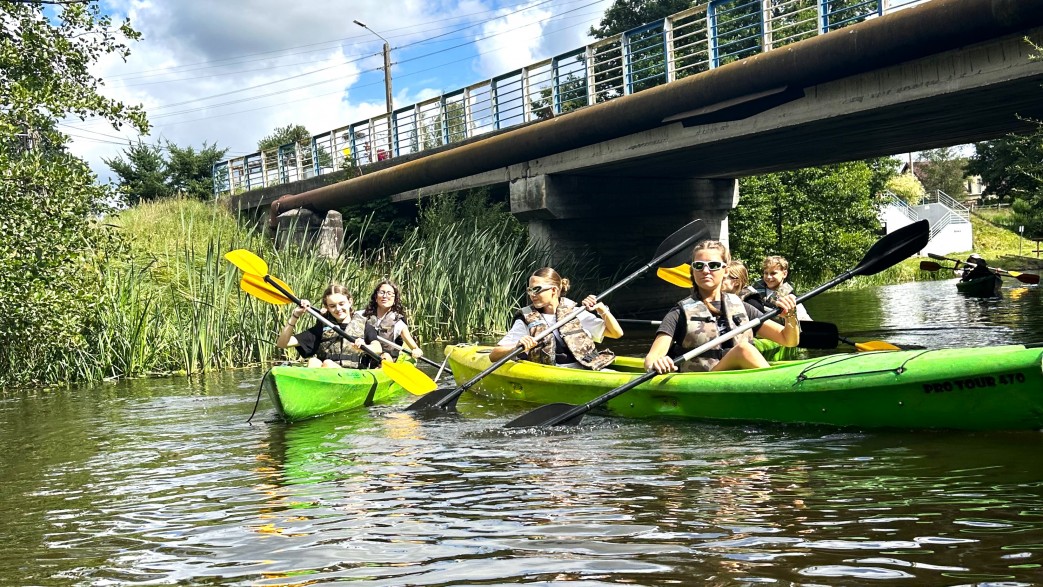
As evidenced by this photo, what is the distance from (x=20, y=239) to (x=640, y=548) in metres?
8.52

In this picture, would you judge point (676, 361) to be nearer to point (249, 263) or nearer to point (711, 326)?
point (711, 326)

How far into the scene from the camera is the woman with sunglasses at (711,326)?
6.12m

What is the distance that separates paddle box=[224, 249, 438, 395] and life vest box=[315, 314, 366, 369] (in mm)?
136

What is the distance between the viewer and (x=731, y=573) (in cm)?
283

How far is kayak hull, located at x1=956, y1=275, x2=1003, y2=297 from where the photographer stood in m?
17.9

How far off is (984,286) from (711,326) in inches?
548

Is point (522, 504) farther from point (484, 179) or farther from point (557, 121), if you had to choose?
point (484, 179)

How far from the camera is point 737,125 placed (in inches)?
534

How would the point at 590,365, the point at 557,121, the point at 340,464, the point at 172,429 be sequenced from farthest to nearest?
the point at 557,121 → the point at 590,365 → the point at 172,429 → the point at 340,464

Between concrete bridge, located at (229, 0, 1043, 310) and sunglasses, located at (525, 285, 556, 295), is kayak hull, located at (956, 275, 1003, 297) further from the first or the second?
sunglasses, located at (525, 285, 556, 295)

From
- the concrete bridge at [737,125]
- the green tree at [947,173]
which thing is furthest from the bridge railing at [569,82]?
the green tree at [947,173]

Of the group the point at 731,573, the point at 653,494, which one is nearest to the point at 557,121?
the point at 653,494

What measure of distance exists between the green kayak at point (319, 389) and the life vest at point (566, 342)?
1367 mm

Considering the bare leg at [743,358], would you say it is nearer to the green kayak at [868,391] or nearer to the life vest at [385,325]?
the green kayak at [868,391]
